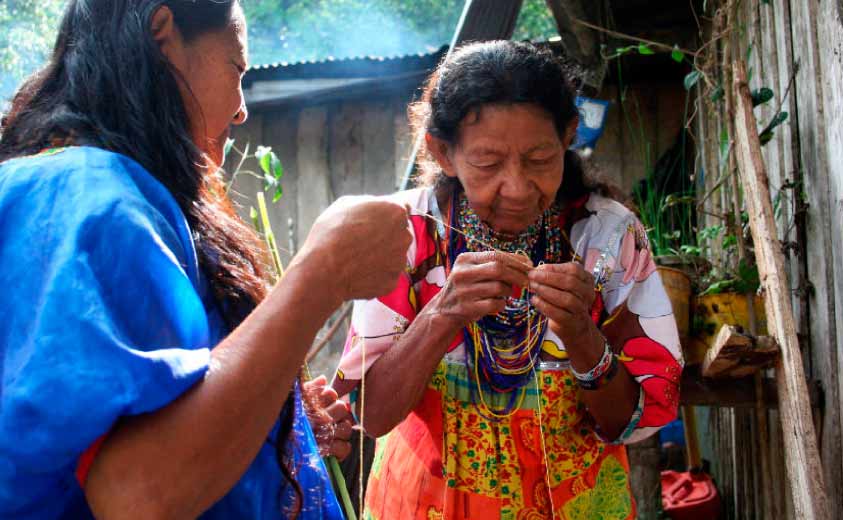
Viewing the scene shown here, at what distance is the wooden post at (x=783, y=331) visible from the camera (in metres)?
2.02

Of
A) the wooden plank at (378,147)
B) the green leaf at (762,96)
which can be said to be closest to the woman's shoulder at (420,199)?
the green leaf at (762,96)

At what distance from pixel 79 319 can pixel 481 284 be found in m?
1.18

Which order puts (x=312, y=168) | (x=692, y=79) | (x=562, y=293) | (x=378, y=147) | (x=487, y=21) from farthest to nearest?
(x=312, y=168) → (x=378, y=147) → (x=487, y=21) → (x=692, y=79) → (x=562, y=293)

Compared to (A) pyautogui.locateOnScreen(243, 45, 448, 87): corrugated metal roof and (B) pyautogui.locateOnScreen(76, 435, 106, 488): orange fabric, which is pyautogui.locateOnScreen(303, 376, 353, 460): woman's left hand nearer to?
(B) pyautogui.locateOnScreen(76, 435, 106, 488): orange fabric

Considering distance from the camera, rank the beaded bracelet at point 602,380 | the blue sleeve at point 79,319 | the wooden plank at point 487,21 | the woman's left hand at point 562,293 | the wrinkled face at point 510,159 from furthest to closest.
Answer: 1. the wooden plank at point 487,21
2. the wrinkled face at point 510,159
3. the beaded bracelet at point 602,380
4. the woman's left hand at point 562,293
5. the blue sleeve at point 79,319

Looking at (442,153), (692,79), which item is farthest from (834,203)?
(692,79)

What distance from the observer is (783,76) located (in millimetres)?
2949

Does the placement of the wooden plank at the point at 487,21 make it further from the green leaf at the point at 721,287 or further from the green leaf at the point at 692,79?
the green leaf at the point at 721,287

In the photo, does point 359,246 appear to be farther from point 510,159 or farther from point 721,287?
point 721,287

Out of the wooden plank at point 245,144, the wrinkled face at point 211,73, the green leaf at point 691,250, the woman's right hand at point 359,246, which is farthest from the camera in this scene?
the wooden plank at point 245,144

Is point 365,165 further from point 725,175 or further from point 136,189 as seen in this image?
point 136,189

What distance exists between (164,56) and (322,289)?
0.50 meters

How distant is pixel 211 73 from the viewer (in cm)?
141

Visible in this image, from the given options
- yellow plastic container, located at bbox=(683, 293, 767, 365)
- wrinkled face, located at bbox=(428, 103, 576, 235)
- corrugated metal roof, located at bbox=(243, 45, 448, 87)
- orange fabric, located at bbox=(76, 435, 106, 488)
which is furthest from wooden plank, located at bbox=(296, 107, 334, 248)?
orange fabric, located at bbox=(76, 435, 106, 488)
